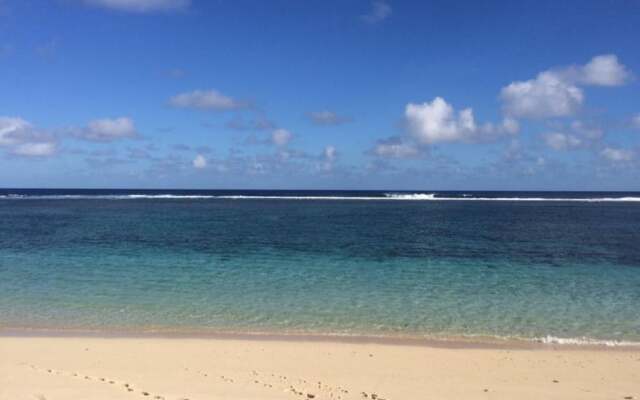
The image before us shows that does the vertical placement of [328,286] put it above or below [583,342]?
above

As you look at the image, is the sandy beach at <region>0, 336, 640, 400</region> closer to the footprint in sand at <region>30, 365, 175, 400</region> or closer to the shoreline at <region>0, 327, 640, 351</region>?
the footprint in sand at <region>30, 365, 175, 400</region>

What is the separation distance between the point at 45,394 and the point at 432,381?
22.8 ft

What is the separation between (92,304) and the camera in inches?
667

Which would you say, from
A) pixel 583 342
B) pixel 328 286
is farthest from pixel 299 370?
pixel 328 286

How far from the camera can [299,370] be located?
36.8ft

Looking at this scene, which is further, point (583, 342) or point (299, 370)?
point (583, 342)

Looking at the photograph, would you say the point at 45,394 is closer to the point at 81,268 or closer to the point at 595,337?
the point at 595,337

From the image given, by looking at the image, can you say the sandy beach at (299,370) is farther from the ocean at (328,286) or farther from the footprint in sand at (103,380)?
the ocean at (328,286)

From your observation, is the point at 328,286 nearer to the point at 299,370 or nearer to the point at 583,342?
the point at 299,370

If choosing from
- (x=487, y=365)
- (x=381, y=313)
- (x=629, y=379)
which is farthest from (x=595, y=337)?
(x=381, y=313)

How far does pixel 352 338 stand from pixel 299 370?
2877mm

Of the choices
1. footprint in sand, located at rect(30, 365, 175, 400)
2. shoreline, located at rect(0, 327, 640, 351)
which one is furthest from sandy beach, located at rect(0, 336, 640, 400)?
shoreline, located at rect(0, 327, 640, 351)

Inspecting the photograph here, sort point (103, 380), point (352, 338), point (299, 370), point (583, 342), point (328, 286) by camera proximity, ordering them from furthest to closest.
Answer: point (328, 286) < point (352, 338) < point (583, 342) < point (299, 370) < point (103, 380)

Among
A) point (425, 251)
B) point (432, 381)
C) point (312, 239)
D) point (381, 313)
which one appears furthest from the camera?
point (312, 239)
